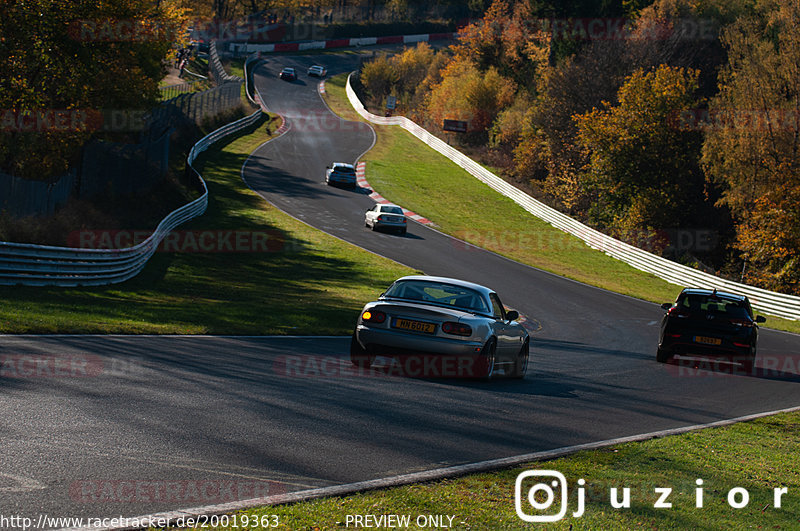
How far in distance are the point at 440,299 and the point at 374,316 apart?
1.25 metres

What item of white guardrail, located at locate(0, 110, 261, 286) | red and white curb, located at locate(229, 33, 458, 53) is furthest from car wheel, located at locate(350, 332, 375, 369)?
red and white curb, located at locate(229, 33, 458, 53)

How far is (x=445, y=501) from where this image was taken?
577cm

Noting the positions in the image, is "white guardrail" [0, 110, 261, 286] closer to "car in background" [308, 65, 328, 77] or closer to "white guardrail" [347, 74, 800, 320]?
"white guardrail" [347, 74, 800, 320]

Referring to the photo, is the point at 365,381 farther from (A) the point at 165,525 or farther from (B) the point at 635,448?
(A) the point at 165,525

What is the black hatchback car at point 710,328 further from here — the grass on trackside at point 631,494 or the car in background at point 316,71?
the car in background at point 316,71

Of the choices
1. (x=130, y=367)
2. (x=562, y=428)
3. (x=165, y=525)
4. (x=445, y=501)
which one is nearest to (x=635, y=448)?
(x=562, y=428)

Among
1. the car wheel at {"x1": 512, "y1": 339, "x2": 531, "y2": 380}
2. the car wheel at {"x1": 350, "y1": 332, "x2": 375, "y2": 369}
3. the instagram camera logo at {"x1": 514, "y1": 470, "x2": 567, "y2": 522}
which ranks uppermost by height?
the instagram camera logo at {"x1": 514, "y1": 470, "x2": 567, "y2": 522}

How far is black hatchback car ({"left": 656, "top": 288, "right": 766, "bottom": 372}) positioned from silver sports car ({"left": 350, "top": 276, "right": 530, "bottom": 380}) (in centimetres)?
545

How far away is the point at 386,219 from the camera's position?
38031 millimetres

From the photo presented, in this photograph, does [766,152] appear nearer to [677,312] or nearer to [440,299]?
[677,312]

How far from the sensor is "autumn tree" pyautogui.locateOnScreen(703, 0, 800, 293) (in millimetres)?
40875

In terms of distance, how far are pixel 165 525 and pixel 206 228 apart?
2833 cm

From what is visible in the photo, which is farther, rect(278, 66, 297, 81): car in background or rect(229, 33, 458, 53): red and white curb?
rect(229, 33, 458, 53): red and white curb

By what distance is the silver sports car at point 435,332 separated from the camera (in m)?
11.1
